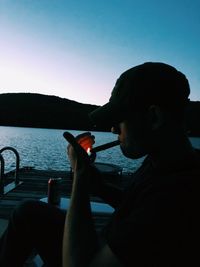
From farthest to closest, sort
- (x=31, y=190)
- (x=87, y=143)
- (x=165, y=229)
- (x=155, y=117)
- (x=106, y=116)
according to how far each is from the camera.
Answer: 1. (x=31, y=190)
2. (x=87, y=143)
3. (x=106, y=116)
4. (x=155, y=117)
5. (x=165, y=229)

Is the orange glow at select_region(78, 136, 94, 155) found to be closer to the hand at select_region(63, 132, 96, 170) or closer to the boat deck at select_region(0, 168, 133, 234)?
the hand at select_region(63, 132, 96, 170)

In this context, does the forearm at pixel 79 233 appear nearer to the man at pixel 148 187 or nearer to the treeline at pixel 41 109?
the man at pixel 148 187

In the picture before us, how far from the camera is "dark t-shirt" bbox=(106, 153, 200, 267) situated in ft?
4.50

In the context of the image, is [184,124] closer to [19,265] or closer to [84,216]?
[84,216]

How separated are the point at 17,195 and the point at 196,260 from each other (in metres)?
7.09

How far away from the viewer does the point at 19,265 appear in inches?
92.1

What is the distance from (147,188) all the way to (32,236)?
4.19ft

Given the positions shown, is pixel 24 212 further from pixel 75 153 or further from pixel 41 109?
pixel 41 109

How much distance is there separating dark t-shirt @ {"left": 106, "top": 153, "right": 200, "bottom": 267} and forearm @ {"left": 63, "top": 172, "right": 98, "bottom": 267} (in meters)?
0.18

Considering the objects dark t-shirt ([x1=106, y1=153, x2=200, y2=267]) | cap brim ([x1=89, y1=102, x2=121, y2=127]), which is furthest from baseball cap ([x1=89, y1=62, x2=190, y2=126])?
dark t-shirt ([x1=106, y1=153, x2=200, y2=267])

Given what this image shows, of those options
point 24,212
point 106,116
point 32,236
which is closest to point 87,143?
point 106,116

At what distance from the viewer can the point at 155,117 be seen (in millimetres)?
1745

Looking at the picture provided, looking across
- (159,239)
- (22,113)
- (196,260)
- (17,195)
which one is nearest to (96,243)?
(159,239)

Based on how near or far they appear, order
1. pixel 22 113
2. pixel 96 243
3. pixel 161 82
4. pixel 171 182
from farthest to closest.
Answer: pixel 22 113 < pixel 161 82 < pixel 96 243 < pixel 171 182
